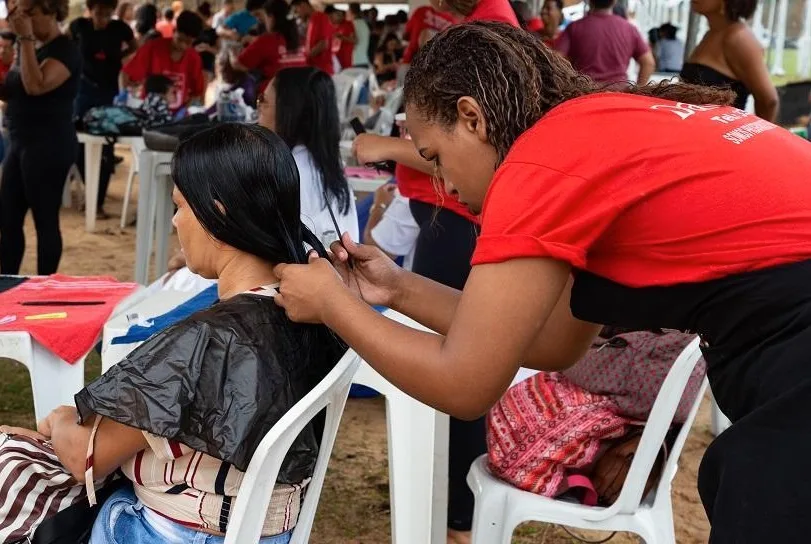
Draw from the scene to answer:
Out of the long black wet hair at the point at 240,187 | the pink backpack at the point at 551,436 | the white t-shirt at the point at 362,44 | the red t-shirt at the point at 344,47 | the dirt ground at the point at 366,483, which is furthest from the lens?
the white t-shirt at the point at 362,44

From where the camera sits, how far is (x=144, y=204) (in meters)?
5.07

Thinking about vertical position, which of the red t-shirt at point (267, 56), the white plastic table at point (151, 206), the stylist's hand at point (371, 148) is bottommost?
the white plastic table at point (151, 206)

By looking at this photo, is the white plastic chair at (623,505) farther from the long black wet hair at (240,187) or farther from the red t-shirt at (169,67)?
the red t-shirt at (169,67)

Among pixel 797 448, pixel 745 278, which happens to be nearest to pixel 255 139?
pixel 745 278

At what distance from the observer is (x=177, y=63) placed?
760cm

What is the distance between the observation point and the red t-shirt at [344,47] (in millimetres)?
12961

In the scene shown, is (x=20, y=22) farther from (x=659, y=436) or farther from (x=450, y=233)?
(x=659, y=436)

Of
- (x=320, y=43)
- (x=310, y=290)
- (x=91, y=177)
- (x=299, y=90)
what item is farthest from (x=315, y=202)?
(x=320, y=43)

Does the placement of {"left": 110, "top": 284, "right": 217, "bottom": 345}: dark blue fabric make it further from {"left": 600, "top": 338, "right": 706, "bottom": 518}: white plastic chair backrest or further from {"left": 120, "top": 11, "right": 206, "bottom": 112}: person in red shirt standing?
{"left": 120, "top": 11, "right": 206, "bottom": 112}: person in red shirt standing

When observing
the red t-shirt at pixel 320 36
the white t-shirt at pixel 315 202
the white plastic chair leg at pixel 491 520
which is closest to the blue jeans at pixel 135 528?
the white plastic chair leg at pixel 491 520

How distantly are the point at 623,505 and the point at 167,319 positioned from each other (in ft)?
A: 3.75

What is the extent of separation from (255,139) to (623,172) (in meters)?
0.74

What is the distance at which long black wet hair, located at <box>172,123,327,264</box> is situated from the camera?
63.0 inches

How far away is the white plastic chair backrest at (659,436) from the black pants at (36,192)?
3432 mm
